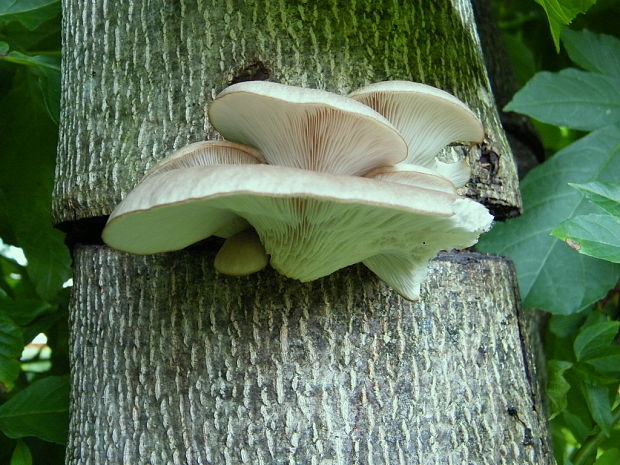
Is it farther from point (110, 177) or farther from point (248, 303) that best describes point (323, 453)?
point (110, 177)

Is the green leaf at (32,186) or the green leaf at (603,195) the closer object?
the green leaf at (603,195)

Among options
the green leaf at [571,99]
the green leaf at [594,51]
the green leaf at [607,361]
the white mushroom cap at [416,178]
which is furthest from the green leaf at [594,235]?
the green leaf at [594,51]

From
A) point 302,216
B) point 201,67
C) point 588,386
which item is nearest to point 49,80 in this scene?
point 201,67

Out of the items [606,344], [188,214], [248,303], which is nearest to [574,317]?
[606,344]

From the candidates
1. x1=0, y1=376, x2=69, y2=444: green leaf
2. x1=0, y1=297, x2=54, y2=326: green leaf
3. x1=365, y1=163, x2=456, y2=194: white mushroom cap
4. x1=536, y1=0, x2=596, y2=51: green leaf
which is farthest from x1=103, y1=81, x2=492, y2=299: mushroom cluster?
x1=0, y1=297, x2=54, y2=326: green leaf

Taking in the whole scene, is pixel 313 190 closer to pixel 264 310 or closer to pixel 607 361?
pixel 264 310

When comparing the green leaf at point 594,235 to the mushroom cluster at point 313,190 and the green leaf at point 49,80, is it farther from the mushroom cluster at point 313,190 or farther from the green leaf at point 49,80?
the green leaf at point 49,80
